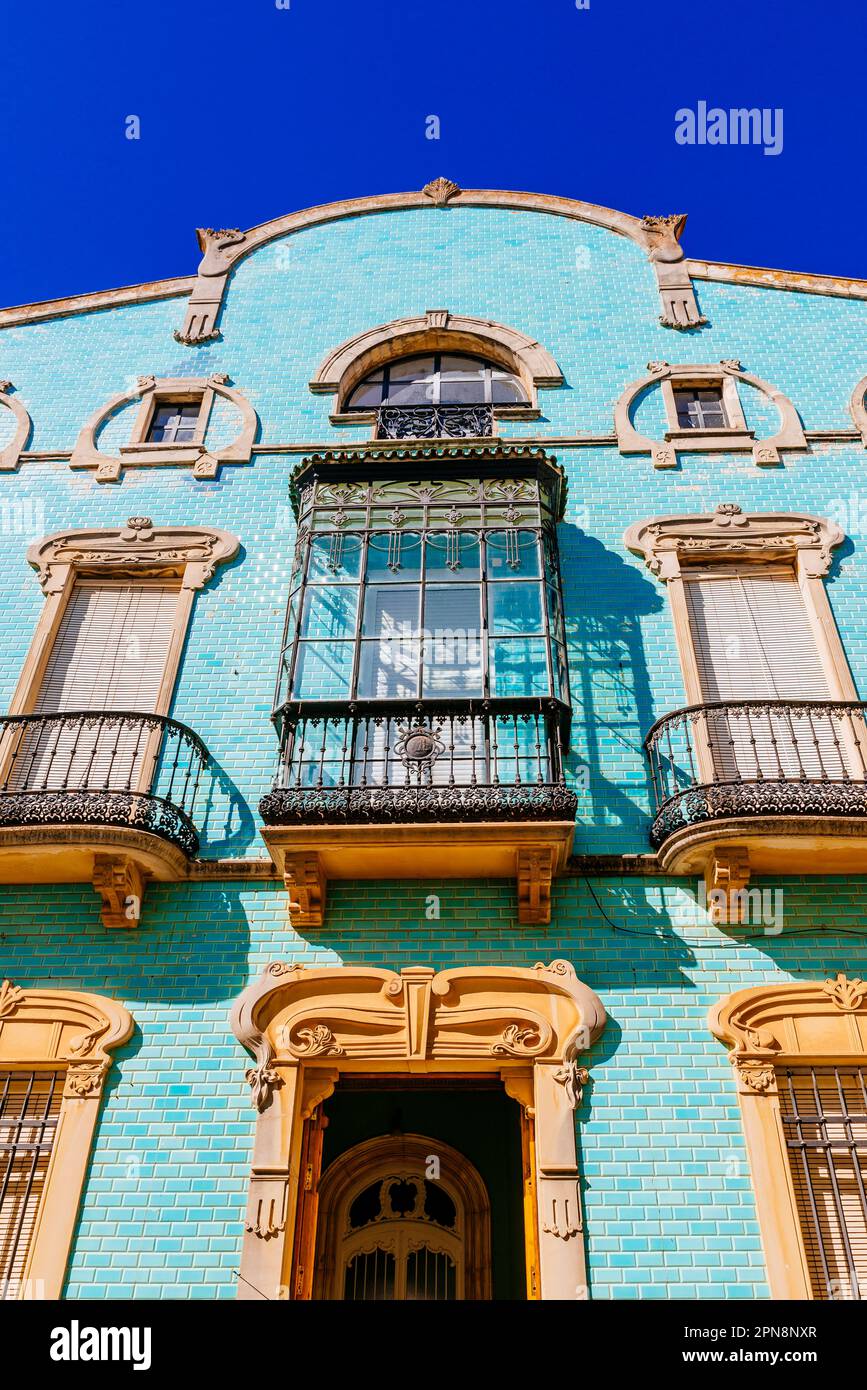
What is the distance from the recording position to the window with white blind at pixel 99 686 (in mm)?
9070

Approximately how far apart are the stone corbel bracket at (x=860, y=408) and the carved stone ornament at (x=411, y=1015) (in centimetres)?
720

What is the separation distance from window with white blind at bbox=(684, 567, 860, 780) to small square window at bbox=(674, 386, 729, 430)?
2342 millimetres

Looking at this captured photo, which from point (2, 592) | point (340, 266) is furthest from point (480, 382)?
point (2, 592)

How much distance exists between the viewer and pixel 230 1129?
7352 millimetres

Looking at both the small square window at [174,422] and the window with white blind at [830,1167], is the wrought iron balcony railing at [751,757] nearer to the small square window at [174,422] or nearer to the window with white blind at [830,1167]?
the window with white blind at [830,1167]

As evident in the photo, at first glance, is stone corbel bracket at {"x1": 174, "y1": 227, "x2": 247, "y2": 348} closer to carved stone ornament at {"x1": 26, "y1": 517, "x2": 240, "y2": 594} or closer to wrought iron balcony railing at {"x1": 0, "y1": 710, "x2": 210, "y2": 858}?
carved stone ornament at {"x1": 26, "y1": 517, "x2": 240, "y2": 594}

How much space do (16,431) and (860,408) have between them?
9.54m

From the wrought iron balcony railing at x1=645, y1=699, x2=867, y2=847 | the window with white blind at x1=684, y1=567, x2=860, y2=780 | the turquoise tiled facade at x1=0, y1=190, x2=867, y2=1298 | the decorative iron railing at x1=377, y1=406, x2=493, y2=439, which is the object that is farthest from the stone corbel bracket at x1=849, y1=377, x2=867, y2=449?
the wrought iron balcony railing at x1=645, y1=699, x2=867, y2=847

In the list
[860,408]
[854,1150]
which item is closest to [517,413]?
[860,408]

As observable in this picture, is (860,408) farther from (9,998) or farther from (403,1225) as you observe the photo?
(9,998)

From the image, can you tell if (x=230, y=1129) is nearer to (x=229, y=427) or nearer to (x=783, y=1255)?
(x=783, y=1255)

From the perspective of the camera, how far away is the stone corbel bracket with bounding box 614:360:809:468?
37.6 ft

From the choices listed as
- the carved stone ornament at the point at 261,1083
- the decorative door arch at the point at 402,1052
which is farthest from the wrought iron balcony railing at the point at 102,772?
the carved stone ornament at the point at 261,1083

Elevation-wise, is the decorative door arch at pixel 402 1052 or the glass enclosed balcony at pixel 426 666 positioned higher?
the glass enclosed balcony at pixel 426 666
